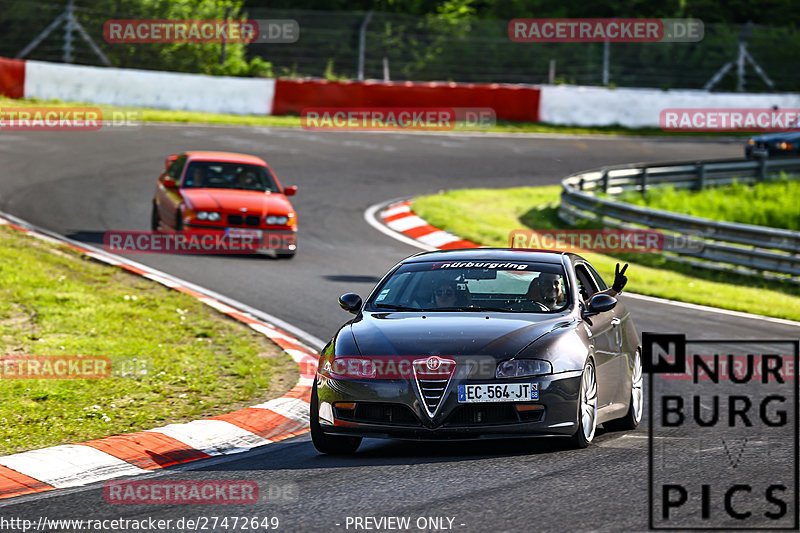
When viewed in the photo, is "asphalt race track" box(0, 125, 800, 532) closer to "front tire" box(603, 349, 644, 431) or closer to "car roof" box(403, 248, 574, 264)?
"front tire" box(603, 349, 644, 431)

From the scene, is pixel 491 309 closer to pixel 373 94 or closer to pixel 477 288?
pixel 477 288

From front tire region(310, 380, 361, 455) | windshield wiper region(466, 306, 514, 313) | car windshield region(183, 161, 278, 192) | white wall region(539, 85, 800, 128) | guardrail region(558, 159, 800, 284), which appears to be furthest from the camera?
white wall region(539, 85, 800, 128)

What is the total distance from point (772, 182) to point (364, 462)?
78.9ft

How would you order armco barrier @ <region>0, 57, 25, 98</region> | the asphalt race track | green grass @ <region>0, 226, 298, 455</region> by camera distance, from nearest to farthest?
the asphalt race track
green grass @ <region>0, 226, 298, 455</region>
armco barrier @ <region>0, 57, 25, 98</region>

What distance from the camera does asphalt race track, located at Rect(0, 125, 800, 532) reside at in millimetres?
6023

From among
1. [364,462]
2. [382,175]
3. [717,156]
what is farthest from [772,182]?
[364,462]

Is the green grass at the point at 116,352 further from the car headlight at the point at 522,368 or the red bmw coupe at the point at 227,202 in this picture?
the car headlight at the point at 522,368

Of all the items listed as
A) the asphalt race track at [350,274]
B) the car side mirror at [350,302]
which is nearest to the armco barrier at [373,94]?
the asphalt race track at [350,274]

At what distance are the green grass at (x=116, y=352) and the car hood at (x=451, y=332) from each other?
1.91 m

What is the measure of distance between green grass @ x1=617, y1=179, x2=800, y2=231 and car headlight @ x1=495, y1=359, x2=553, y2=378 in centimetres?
1888

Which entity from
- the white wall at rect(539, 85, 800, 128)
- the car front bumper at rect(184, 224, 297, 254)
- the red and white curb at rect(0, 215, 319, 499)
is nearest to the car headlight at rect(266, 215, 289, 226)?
the car front bumper at rect(184, 224, 297, 254)

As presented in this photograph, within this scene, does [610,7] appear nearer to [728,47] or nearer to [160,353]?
[728,47]

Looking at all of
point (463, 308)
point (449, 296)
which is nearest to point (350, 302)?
point (449, 296)

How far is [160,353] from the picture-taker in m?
10.9
